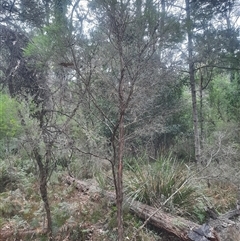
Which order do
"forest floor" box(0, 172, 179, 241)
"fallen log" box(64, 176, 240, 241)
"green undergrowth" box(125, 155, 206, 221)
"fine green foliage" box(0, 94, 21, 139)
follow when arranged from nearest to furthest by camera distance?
"fine green foliage" box(0, 94, 21, 139) → "fallen log" box(64, 176, 240, 241) → "forest floor" box(0, 172, 179, 241) → "green undergrowth" box(125, 155, 206, 221)

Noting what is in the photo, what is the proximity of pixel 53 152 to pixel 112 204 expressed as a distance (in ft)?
5.60

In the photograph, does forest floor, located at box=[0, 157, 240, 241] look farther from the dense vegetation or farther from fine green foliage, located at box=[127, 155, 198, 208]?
fine green foliage, located at box=[127, 155, 198, 208]

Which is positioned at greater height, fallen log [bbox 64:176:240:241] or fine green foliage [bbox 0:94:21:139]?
fine green foliage [bbox 0:94:21:139]

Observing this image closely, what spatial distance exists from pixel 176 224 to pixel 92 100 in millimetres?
2033

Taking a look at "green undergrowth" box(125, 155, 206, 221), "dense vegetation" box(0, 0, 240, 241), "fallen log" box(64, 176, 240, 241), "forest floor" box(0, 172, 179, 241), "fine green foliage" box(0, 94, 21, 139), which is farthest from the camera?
"green undergrowth" box(125, 155, 206, 221)

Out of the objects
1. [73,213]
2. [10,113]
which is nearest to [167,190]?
[73,213]

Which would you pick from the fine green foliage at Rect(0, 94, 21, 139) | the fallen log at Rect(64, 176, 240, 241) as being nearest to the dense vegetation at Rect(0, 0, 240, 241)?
the fine green foliage at Rect(0, 94, 21, 139)

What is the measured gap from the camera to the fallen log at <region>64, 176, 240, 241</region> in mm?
3262

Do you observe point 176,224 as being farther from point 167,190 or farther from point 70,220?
point 70,220

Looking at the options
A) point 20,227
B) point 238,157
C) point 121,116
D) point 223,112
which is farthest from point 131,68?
point 223,112

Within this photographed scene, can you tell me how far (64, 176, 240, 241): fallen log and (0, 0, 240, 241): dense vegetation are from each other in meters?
0.15

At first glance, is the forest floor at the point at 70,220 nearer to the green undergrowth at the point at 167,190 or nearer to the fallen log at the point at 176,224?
the fallen log at the point at 176,224

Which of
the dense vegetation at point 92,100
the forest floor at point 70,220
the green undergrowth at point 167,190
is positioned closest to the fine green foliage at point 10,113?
the dense vegetation at point 92,100

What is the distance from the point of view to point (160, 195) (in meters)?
4.36
